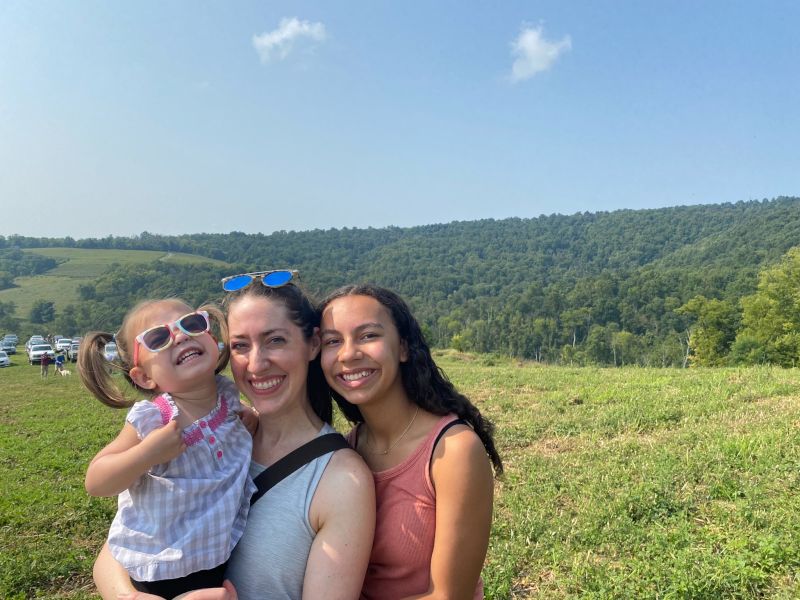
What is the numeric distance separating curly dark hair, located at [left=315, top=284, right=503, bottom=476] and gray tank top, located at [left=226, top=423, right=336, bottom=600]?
1.44ft

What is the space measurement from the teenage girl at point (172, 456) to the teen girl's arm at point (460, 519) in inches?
27.0

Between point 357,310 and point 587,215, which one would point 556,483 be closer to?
point 357,310

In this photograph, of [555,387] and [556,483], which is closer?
[556,483]

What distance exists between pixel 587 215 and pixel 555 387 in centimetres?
20126

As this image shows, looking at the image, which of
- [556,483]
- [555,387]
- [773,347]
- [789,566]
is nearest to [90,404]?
[555,387]

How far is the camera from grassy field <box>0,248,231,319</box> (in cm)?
8200

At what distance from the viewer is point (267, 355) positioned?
203 cm

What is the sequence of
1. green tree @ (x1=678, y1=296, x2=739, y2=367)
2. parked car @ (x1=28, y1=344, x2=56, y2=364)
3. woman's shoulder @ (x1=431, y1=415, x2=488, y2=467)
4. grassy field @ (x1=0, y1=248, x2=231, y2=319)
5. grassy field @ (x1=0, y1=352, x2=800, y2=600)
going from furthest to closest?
1. grassy field @ (x1=0, y1=248, x2=231, y2=319)
2. green tree @ (x1=678, y1=296, x2=739, y2=367)
3. parked car @ (x1=28, y1=344, x2=56, y2=364)
4. grassy field @ (x1=0, y1=352, x2=800, y2=600)
5. woman's shoulder @ (x1=431, y1=415, x2=488, y2=467)

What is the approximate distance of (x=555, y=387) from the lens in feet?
40.8

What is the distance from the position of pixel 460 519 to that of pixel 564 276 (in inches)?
5540

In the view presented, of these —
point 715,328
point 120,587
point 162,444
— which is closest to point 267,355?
point 162,444

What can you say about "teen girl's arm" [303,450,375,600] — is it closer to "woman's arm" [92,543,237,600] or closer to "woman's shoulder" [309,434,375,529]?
"woman's shoulder" [309,434,375,529]

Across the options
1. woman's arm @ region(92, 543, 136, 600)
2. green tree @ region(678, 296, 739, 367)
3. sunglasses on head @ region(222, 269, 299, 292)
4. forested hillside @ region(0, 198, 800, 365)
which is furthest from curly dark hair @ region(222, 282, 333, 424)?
green tree @ region(678, 296, 739, 367)

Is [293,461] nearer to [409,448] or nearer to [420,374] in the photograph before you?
[409,448]
